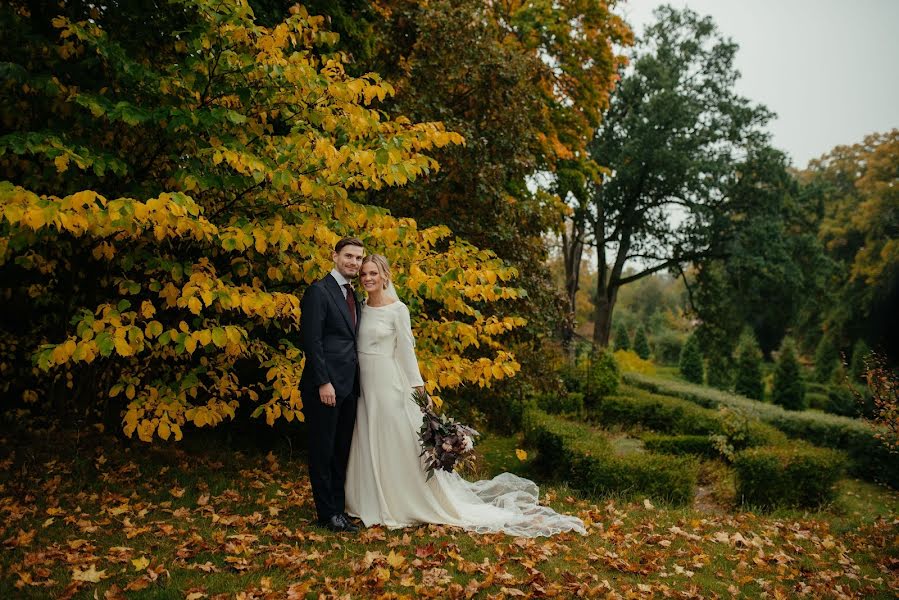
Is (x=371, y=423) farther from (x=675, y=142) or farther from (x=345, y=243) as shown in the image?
(x=675, y=142)

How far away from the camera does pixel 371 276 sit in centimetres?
437

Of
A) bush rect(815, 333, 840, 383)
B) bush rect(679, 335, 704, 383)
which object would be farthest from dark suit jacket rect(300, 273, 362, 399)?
bush rect(815, 333, 840, 383)

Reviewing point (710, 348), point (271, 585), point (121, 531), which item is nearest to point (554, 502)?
point (271, 585)

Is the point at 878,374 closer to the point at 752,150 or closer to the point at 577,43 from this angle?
the point at 577,43

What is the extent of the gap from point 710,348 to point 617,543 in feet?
64.8

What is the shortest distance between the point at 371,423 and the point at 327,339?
2.41 feet

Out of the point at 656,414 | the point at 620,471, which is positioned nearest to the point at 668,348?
the point at 656,414

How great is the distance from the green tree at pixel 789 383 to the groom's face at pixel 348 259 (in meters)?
21.5

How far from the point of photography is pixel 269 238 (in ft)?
14.1

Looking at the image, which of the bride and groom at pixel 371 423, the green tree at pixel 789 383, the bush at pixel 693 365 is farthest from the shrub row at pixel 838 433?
the bush at pixel 693 365

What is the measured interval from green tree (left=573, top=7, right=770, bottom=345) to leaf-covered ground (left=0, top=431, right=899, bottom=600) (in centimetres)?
1554

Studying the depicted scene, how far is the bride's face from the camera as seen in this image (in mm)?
Result: 4359

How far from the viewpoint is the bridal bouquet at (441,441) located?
14.2ft

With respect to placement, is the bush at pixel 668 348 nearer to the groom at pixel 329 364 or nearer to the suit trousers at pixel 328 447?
the suit trousers at pixel 328 447
